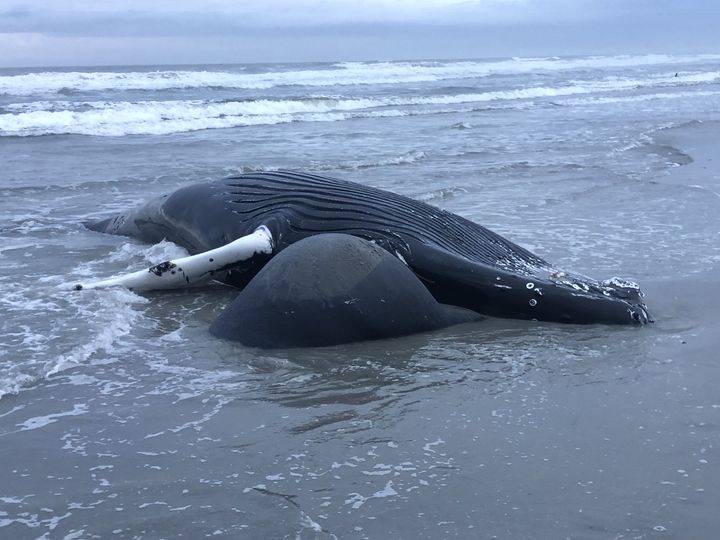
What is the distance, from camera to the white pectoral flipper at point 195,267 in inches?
303

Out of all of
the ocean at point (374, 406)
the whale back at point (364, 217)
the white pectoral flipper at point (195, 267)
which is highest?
the whale back at point (364, 217)

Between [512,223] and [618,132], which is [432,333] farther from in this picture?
[618,132]

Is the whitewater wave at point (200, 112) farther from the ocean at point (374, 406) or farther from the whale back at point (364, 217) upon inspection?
the whale back at point (364, 217)

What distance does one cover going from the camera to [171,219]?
9539 millimetres

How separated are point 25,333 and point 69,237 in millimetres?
3966

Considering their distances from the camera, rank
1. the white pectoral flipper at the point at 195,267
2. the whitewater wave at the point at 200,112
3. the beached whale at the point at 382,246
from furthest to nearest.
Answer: the whitewater wave at the point at 200,112 < the white pectoral flipper at the point at 195,267 < the beached whale at the point at 382,246

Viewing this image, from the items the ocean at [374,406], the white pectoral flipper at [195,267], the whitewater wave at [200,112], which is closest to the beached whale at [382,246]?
the white pectoral flipper at [195,267]

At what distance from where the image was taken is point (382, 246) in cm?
754

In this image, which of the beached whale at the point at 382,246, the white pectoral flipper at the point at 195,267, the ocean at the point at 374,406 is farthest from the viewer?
the white pectoral flipper at the point at 195,267

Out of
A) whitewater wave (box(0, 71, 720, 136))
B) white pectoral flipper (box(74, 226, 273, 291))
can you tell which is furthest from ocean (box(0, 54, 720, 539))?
whitewater wave (box(0, 71, 720, 136))

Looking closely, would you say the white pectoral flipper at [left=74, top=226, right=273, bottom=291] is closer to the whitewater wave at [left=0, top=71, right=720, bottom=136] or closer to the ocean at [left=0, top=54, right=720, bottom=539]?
the ocean at [left=0, top=54, right=720, bottom=539]

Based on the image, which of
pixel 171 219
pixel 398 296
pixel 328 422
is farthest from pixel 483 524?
pixel 171 219

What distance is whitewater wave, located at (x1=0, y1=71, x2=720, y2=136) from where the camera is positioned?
2680 centimetres

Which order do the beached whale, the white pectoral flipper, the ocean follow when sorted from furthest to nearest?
the white pectoral flipper, the beached whale, the ocean
